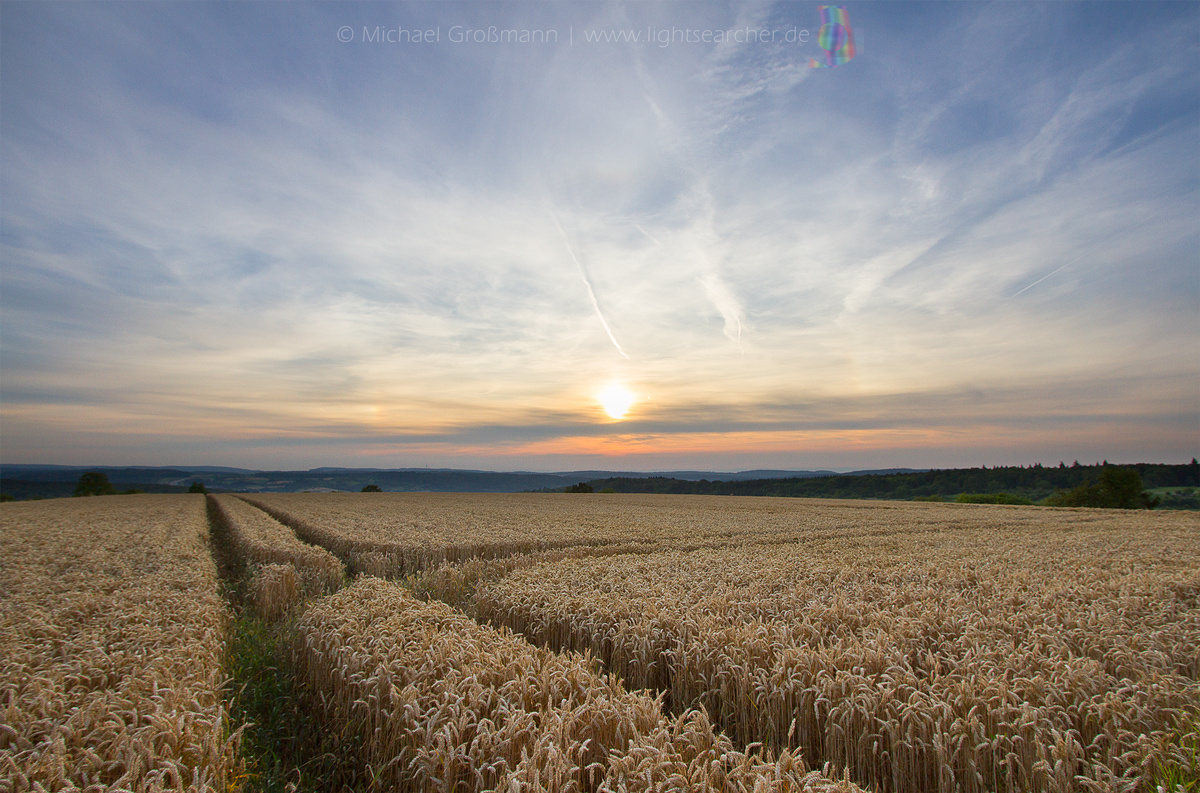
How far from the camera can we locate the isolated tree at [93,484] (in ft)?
339

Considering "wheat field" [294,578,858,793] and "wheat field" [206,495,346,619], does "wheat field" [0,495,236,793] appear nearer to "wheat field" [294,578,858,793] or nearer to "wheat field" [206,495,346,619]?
"wheat field" [206,495,346,619]

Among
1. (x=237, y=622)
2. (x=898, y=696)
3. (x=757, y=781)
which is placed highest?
(x=757, y=781)

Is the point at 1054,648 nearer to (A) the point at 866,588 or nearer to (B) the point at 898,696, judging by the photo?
(B) the point at 898,696

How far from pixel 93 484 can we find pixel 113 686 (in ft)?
462

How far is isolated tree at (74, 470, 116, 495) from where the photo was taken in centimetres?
10344

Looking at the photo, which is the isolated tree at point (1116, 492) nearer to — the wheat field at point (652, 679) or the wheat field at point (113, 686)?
the wheat field at point (652, 679)

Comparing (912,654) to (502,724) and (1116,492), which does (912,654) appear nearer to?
(502,724)

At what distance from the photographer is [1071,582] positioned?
10.3 metres

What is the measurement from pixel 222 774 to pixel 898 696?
621 cm

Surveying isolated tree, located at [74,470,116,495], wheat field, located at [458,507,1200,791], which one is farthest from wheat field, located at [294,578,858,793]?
isolated tree, located at [74,470,116,495]

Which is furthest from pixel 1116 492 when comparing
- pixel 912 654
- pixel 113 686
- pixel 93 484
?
pixel 93 484

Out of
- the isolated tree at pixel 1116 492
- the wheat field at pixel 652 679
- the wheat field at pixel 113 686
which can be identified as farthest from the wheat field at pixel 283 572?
the isolated tree at pixel 1116 492

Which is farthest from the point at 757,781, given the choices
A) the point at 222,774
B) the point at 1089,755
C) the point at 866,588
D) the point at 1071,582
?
the point at 1071,582

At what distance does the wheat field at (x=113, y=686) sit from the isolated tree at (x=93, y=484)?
130m
